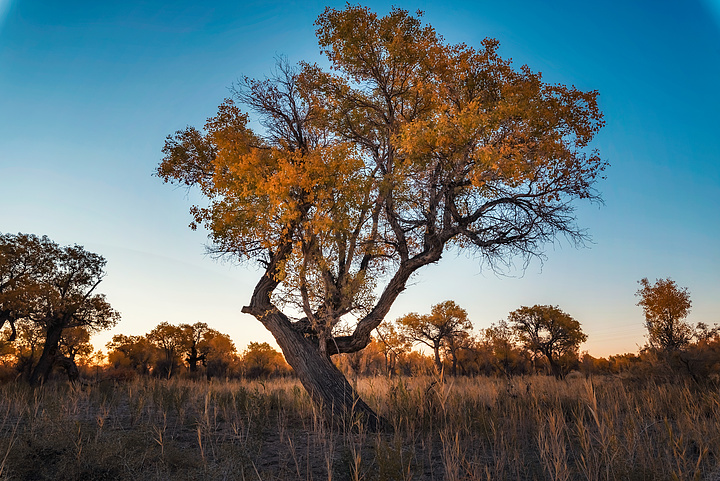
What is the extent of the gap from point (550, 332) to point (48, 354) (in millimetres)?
28595

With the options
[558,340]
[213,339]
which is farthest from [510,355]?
[213,339]

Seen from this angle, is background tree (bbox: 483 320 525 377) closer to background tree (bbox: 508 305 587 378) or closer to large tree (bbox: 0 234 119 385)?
background tree (bbox: 508 305 587 378)

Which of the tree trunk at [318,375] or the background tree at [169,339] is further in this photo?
the background tree at [169,339]

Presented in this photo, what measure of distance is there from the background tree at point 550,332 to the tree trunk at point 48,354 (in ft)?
89.6

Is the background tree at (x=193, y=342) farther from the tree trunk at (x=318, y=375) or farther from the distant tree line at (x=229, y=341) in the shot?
the tree trunk at (x=318, y=375)

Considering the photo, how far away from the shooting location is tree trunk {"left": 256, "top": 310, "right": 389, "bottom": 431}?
682 centimetres

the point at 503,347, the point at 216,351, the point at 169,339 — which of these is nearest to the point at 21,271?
the point at 169,339

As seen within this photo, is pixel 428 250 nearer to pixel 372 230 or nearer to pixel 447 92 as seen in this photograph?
pixel 372 230

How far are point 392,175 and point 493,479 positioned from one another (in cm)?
523

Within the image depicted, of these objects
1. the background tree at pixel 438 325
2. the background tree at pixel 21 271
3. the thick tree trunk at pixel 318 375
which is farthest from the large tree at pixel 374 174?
the background tree at pixel 438 325

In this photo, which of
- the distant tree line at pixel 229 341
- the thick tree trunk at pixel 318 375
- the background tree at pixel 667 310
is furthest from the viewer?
the background tree at pixel 667 310

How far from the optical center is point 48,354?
52.5 ft

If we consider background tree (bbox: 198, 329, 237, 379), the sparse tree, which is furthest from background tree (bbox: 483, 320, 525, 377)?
background tree (bbox: 198, 329, 237, 379)

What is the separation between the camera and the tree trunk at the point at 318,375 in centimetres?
682
